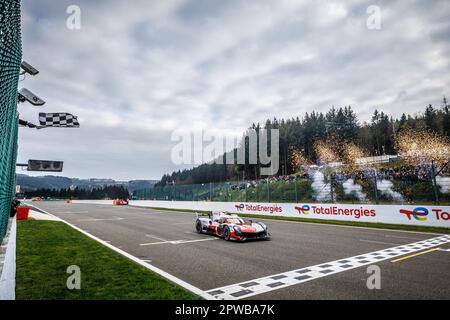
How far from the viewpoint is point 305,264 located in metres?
6.70

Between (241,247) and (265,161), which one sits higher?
(265,161)

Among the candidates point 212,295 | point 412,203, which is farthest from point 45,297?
point 412,203

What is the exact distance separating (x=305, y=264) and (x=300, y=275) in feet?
3.26

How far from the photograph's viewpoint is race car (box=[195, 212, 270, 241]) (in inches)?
400

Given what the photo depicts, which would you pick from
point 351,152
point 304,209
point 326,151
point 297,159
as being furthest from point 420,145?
point 304,209

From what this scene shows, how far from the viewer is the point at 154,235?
12031mm

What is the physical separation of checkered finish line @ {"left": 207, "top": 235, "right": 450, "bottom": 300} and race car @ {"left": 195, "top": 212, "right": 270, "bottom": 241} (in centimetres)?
371

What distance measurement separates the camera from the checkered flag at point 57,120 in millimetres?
10278

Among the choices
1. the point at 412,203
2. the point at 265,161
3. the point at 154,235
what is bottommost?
the point at 154,235

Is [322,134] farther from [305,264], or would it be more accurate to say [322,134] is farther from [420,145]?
[305,264]

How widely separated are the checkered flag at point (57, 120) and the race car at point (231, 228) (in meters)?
6.59
